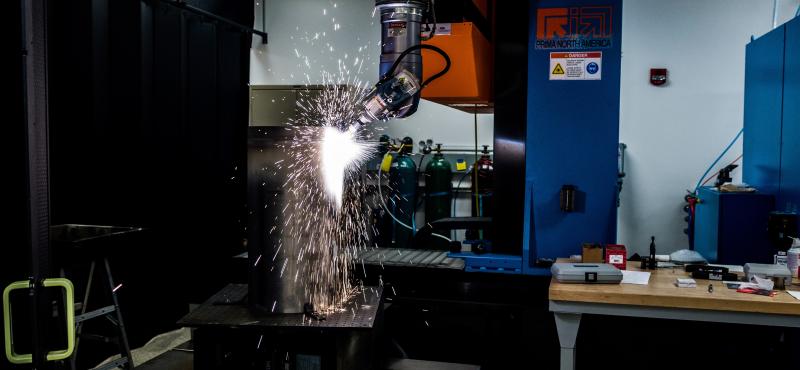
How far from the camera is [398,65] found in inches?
90.1

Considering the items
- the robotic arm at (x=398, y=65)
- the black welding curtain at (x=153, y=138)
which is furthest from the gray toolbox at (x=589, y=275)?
the black welding curtain at (x=153, y=138)

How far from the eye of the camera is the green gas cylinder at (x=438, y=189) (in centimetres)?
545

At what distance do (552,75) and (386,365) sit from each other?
148cm

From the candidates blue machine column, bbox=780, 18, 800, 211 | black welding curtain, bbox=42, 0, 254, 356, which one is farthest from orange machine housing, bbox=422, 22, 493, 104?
black welding curtain, bbox=42, 0, 254, 356

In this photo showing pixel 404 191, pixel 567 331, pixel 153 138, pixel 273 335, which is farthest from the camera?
pixel 404 191

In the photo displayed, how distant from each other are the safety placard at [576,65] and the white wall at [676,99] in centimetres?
255

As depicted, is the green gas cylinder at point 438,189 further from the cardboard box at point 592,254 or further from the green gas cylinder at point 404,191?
the cardboard box at point 592,254

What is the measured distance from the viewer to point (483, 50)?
9.62 feet

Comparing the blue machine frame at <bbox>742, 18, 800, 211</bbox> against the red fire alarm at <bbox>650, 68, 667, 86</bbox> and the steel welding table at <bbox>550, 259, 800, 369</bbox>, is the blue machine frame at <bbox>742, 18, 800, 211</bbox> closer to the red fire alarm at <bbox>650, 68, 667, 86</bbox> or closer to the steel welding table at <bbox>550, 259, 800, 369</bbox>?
the steel welding table at <bbox>550, 259, 800, 369</bbox>

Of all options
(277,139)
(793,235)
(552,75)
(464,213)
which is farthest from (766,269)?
(464,213)

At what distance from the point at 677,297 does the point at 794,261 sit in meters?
0.61

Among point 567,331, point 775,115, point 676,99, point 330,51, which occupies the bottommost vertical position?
point 567,331

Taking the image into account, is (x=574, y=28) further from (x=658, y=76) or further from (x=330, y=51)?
(x=330, y=51)

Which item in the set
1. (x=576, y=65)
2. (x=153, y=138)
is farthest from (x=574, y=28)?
(x=153, y=138)
